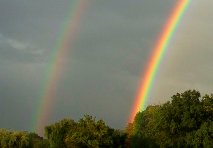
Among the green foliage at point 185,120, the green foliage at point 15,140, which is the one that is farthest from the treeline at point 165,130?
the green foliage at point 15,140

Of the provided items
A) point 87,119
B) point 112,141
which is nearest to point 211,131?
point 112,141

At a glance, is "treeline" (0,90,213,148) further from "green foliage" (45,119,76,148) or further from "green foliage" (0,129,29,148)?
"green foliage" (0,129,29,148)

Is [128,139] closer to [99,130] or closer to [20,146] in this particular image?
[99,130]

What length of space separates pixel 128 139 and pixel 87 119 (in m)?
8.70

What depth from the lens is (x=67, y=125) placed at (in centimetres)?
7500

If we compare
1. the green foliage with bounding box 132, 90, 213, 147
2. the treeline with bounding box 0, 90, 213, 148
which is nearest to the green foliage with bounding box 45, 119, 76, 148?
the treeline with bounding box 0, 90, 213, 148

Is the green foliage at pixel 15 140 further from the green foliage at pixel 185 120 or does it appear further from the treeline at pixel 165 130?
the green foliage at pixel 185 120

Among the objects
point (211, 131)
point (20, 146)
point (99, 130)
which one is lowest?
point (211, 131)

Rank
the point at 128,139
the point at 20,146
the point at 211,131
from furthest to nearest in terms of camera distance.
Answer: the point at 20,146 → the point at 128,139 → the point at 211,131

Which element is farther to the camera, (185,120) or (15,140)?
(15,140)

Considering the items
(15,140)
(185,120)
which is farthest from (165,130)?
(15,140)

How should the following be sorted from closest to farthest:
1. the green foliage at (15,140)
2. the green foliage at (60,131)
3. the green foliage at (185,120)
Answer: the green foliage at (185,120) < the green foliage at (60,131) < the green foliage at (15,140)

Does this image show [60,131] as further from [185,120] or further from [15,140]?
[15,140]

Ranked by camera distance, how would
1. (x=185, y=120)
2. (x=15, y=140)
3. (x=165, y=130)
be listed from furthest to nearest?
(x=15, y=140)
(x=165, y=130)
(x=185, y=120)
